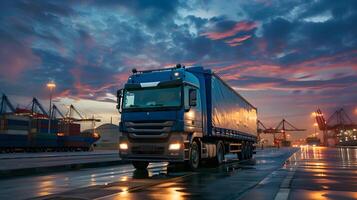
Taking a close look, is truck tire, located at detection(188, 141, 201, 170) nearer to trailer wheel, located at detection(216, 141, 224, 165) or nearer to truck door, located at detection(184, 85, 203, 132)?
truck door, located at detection(184, 85, 203, 132)

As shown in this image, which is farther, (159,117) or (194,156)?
(194,156)

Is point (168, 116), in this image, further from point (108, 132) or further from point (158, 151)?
point (108, 132)

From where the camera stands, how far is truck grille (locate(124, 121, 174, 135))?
16078 millimetres

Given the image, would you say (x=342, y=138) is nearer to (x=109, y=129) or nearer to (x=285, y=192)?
(x=109, y=129)

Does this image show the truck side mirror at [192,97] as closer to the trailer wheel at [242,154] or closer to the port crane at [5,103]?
the trailer wheel at [242,154]

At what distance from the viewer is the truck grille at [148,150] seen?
16172mm

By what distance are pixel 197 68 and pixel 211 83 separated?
3.17ft

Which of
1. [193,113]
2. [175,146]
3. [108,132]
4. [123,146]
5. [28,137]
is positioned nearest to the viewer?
[175,146]

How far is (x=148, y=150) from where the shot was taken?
1631 centimetres

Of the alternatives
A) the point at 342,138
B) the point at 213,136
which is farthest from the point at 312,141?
the point at 213,136

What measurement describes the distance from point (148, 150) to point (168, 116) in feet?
5.05

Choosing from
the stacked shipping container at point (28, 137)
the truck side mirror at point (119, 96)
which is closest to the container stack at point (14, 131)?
the stacked shipping container at point (28, 137)

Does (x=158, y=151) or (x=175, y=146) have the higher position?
(x=175, y=146)

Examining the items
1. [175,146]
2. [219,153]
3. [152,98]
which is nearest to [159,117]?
[152,98]
